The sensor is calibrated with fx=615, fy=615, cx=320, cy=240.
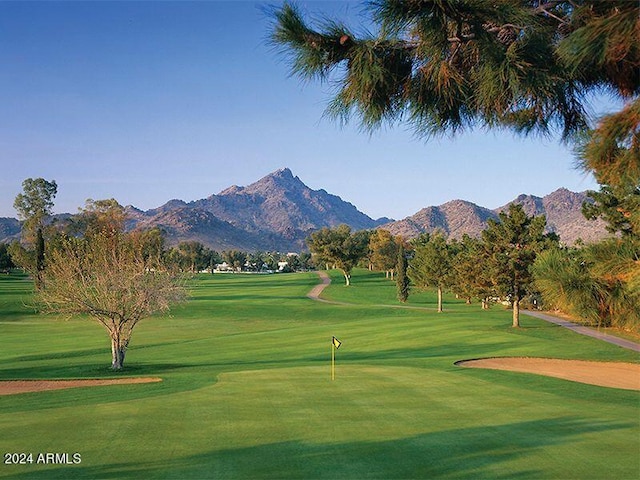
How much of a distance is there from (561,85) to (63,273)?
82.6ft

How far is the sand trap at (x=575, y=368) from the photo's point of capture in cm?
2258

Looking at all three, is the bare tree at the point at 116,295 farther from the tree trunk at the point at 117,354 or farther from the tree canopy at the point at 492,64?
the tree canopy at the point at 492,64

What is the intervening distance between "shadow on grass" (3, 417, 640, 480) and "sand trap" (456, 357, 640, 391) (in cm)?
1334

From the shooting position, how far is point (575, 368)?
25.7 m

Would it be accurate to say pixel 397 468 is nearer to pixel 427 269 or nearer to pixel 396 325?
pixel 396 325

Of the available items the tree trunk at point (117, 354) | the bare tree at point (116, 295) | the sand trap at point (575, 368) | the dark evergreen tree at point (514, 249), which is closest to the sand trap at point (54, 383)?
the bare tree at point (116, 295)

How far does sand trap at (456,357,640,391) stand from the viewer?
22.6 meters

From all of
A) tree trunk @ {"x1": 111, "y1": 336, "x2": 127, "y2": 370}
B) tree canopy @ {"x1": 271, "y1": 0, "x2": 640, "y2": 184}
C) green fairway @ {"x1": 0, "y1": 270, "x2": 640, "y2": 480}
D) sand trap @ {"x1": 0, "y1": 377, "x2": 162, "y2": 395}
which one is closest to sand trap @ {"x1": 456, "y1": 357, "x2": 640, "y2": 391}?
green fairway @ {"x1": 0, "y1": 270, "x2": 640, "y2": 480}

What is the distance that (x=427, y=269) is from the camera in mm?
58250

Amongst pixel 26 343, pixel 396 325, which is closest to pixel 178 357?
pixel 26 343

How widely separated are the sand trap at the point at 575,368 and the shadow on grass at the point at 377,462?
13.3 m

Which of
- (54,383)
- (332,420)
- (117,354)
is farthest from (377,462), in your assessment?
(117,354)

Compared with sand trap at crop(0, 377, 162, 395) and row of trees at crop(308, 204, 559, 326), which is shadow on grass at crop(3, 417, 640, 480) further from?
sand trap at crop(0, 377, 162, 395)

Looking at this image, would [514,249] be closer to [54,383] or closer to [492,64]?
[54,383]
